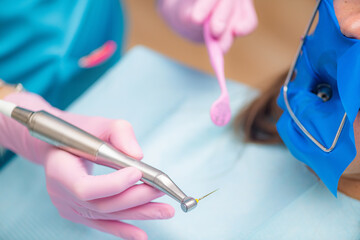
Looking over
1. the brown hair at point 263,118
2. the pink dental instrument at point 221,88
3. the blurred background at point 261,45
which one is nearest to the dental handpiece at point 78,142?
the pink dental instrument at point 221,88

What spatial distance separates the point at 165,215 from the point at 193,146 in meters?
0.24

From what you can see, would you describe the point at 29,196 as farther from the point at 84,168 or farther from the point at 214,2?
Result: the point at 214,2

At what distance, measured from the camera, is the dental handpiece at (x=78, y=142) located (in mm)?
472

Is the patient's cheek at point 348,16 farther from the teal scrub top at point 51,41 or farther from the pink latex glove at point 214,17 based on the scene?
the teal scrub top at point 51,41

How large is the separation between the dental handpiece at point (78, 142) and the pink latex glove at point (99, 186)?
15 millimetres

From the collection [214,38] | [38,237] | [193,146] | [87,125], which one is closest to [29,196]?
[38,237]

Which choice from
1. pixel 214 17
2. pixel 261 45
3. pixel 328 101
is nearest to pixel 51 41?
pixel 214 17

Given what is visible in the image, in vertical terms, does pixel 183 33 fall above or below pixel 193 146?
Result: above

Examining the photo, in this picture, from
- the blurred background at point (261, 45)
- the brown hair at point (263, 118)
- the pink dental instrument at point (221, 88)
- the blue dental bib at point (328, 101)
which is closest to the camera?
the blue dental bib at point (328, 101)

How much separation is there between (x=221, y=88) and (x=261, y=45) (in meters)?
0.76

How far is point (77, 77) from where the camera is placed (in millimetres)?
899

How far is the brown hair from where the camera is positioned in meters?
0.72

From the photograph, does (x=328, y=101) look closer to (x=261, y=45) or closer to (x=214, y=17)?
(x=214, y=17)

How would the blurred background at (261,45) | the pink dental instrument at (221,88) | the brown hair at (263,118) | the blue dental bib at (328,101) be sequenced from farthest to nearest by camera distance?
the blurred background at (261,45) < the brown hair at (263,118) < the pink dental instrument at (221,88) < the blue dental bib at (328,101)
